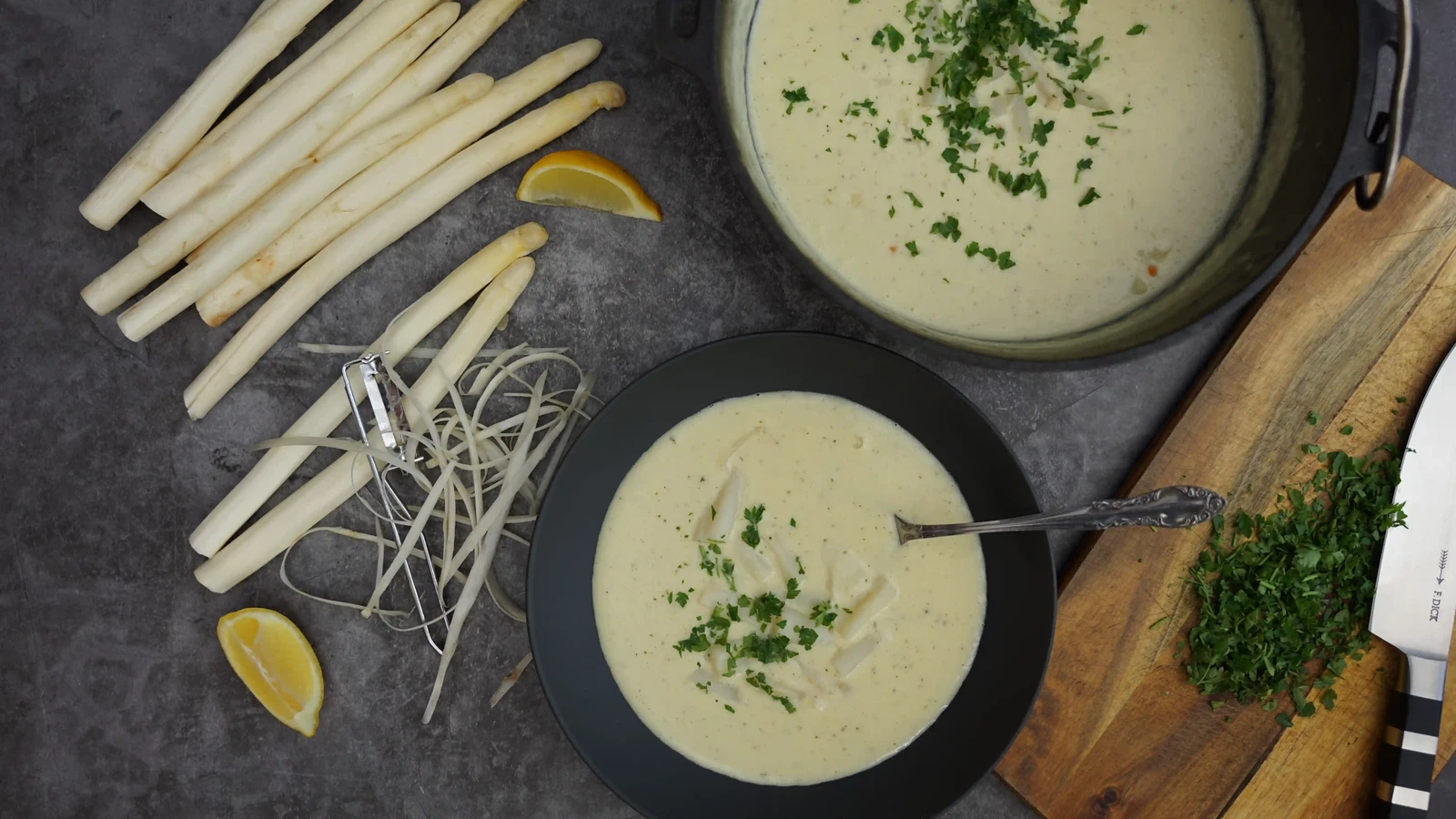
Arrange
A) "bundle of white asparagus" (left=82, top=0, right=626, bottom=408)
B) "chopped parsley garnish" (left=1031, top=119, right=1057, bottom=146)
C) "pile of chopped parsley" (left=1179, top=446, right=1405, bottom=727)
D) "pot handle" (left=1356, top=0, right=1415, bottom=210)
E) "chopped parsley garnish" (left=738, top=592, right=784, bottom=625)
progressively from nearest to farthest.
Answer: "pot handle" (left=1356, top=0, right=1415, bottom=210), "chopped parsley garnish" (left=1031, top=119, right=1057, bottom=146), "chopped parsley garnish" (left=738, top=592, right=784, bottom=625), "pile of chopped parsley" (left=1179, top=446, right=1405, bottom=727), "bundle of white asparagus" (left=82, top=0, right=626, bottom=408)

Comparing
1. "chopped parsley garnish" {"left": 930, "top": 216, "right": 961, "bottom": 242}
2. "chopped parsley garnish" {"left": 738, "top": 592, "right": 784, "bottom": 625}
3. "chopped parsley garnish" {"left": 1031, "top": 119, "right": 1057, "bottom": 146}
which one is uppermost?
"chopped parsley garnish" {"left": 1031, "top": 119, "right": 1057, "bottom": 146}

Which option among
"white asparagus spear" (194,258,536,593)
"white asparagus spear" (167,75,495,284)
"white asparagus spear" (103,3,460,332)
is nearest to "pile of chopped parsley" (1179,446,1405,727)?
"white asparagus spear" (194,258,536,593)

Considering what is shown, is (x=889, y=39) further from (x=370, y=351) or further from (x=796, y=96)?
(x=370, y=351)

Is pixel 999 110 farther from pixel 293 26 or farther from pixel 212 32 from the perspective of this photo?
pixel 212 32

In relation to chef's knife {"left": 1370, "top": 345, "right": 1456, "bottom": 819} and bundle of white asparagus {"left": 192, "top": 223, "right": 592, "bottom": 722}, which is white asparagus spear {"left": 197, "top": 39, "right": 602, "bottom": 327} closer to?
bundle of white asparagus {"left": 192, "top": 223, "right": 592, "bottom": 722}

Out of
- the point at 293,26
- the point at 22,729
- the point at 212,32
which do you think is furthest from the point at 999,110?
the point at 22,729

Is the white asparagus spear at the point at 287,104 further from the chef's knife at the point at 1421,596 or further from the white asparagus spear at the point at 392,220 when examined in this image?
the chef's knife at the point at 1421,596
